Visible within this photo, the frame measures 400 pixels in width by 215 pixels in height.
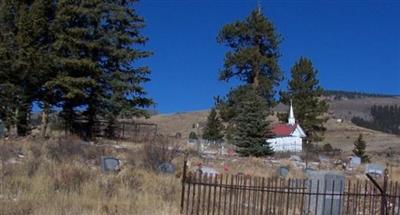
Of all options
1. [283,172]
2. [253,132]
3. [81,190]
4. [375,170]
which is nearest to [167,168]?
[81,190]

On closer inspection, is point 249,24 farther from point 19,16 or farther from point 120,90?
point 19,16

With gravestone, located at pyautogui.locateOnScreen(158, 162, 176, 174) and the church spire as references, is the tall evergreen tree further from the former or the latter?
the church spire

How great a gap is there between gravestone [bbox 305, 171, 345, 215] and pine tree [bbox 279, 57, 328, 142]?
48915mm

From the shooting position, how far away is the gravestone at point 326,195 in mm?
15094

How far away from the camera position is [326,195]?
15070 mm

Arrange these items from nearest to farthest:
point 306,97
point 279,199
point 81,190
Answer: point 279,199
point 81,190
point 306,97

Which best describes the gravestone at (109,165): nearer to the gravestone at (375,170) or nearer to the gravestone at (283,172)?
the gravestone at (283,172)

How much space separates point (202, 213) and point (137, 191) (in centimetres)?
273

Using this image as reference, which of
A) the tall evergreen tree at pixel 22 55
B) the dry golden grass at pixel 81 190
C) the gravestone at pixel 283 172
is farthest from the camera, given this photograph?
the tall evergreen tree at pixel 22 55

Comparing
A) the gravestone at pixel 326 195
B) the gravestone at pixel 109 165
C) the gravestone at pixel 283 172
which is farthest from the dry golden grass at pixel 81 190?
the gravestone at pixel 283 172

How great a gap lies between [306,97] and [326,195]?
50577 mm

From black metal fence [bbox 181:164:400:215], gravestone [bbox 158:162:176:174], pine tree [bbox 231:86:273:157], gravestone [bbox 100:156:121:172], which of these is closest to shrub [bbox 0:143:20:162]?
gravestone [bbox 100:156:121:172]

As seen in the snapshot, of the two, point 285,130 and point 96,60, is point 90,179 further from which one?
Answer: point 285,130

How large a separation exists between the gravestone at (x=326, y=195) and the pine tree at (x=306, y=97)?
1926 inches
